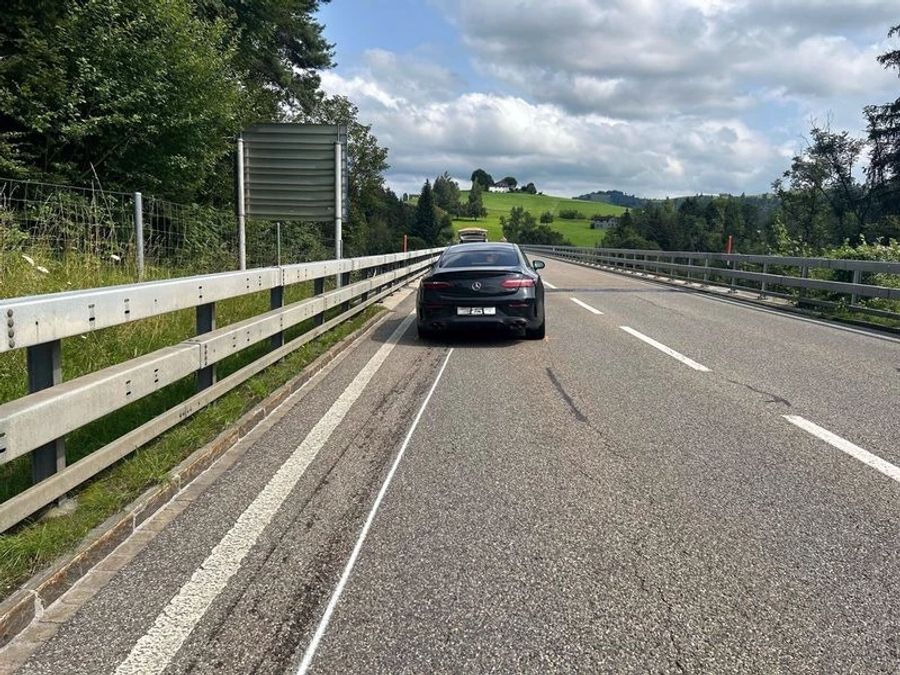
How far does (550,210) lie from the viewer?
15375 cm

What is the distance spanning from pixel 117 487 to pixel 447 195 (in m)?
153

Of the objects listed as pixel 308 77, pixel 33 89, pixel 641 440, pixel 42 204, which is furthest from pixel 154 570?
pixel 308 77

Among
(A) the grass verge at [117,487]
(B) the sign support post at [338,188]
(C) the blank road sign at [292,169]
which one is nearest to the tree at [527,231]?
(B) the sign support post at [338,188]

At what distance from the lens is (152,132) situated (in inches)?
563

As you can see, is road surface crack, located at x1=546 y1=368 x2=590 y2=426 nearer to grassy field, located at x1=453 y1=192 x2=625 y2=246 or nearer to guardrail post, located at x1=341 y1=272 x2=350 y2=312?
guardrail post, located at x1=341 y1=272 x2=350 y2=312

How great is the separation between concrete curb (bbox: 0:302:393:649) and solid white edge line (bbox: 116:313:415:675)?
1.45 feet

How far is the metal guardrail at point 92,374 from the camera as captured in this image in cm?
271

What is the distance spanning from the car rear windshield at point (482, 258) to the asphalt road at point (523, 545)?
388cm

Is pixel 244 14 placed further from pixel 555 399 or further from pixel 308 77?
pixel 555 399

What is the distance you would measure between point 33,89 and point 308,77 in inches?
1045

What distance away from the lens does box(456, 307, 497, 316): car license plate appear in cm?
909

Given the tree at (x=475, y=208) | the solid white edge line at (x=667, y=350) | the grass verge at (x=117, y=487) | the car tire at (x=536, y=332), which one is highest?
the tree at (x=475, y=208)

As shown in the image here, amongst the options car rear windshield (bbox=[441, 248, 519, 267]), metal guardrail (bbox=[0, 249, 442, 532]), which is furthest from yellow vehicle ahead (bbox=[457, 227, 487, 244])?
metal guardrail (bbox=[0, 249, 442, 532])

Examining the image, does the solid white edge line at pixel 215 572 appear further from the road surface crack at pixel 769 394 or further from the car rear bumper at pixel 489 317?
the car rear bumper at pixel 489 317
